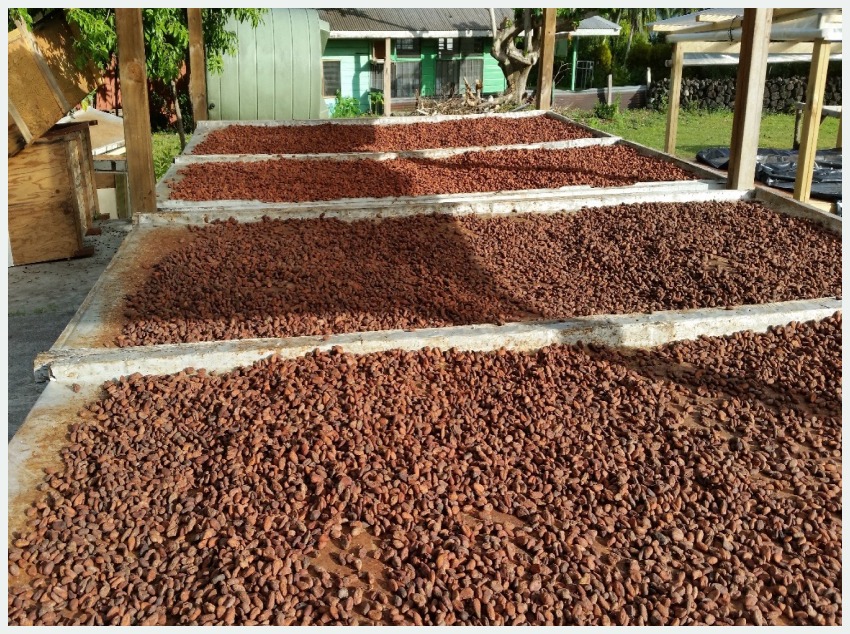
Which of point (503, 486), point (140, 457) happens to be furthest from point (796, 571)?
point (140, 457)

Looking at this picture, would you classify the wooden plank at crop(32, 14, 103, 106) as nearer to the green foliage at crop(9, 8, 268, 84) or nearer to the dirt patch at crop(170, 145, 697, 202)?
the green foliage at crop(9, 8, 268, 84)

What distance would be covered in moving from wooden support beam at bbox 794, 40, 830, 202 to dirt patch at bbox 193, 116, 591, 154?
2.09 metres

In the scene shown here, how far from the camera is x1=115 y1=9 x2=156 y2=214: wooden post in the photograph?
5484 mm

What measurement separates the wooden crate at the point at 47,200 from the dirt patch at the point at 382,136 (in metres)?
1.30

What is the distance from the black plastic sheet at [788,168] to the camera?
8.74m

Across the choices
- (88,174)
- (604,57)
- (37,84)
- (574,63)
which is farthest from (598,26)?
(37,84)

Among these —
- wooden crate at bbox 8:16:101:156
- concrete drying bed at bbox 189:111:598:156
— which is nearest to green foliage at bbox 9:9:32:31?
wooden crate at bbox 8:16:101:156

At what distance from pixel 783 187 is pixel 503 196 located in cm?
569

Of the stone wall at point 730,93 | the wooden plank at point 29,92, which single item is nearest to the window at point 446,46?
the stone wall at point 730,93

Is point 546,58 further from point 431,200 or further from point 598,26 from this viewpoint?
point 598,26

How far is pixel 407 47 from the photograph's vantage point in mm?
23359

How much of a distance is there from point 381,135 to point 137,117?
3.12 m

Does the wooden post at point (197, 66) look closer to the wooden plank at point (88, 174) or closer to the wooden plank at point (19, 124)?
the wooden plank at point (88, 174)

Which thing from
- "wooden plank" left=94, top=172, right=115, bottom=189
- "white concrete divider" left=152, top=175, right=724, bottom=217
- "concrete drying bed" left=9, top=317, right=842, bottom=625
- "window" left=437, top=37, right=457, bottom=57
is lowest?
"concrete drying bed" left=9, top=317, right=842, bottom=625
